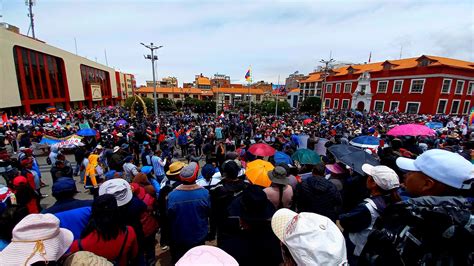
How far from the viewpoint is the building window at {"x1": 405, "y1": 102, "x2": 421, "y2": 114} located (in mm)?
34312

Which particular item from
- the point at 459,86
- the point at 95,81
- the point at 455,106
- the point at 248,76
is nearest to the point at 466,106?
the point at 455,106

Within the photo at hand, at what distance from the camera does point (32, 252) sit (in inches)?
57.1

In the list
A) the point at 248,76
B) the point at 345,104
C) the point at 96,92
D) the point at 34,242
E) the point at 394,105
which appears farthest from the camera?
the point at 96,92

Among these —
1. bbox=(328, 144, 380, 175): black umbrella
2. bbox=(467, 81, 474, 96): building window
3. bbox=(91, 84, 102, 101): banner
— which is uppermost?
bbox=(467, 81, 474, 96): building window

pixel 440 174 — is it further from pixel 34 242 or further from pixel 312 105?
pixel 312 105

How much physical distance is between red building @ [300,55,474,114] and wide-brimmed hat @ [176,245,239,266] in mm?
29028

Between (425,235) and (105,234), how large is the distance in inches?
106

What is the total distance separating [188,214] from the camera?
2850 mm

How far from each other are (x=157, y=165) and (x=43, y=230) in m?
4.84

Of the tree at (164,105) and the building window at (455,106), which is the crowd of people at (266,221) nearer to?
the building window at (455,106)

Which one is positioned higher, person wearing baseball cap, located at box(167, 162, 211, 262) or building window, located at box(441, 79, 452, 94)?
building window, located at box(441, 79, 452, 94)

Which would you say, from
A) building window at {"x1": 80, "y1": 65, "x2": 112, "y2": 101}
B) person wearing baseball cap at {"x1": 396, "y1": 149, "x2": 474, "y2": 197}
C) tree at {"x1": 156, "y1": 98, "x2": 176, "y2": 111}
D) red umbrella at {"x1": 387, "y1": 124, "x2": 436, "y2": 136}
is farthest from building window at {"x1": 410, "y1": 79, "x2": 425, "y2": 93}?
building window at {"x1": 80, "y1": 65, "x2": 112, "y2": 101}

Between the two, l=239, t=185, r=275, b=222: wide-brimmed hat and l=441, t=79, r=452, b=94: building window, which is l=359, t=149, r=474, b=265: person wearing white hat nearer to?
l=239, t=185, r=275, b=222: wide-brimmed hat

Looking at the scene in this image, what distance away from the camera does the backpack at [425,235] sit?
127 cm
